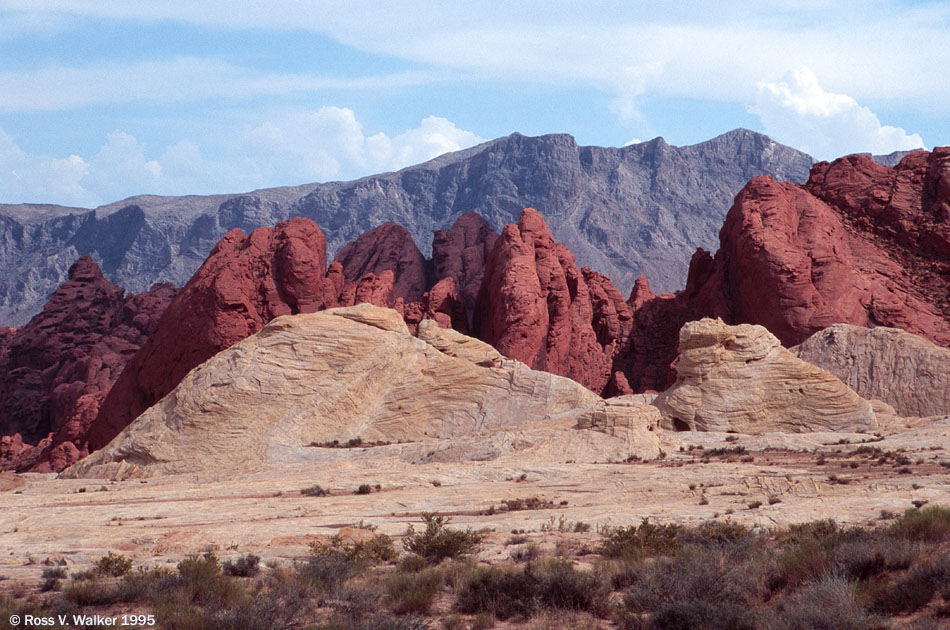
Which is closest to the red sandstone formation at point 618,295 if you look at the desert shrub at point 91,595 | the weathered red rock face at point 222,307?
the weathered red rock face at point 222,307

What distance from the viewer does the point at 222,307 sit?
Answer: 57.7 m

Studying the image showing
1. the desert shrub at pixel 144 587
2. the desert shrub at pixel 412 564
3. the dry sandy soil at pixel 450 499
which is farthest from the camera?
the dry sandy soil at pixel 450 499

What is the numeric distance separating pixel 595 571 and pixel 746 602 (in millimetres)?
2071

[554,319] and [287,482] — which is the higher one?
[554,319]

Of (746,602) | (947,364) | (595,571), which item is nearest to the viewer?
(746,602)

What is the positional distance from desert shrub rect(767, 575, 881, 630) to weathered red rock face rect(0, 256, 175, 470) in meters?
61.4

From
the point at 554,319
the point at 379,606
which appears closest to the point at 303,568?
the point at 379,606

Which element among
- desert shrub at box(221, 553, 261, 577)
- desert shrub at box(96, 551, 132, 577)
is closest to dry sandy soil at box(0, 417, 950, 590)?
desert shrub at box(96, 551, 132, 577)

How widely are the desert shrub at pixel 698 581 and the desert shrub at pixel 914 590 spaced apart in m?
1.57

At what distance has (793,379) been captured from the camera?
3834cm

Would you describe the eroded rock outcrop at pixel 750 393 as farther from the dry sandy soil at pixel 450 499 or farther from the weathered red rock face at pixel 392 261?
the weathered red rock face at pixel 392 261

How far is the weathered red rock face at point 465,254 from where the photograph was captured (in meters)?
79.9

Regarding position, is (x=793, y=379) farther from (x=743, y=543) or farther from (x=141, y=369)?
(x=141, y=369)

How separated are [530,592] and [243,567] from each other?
4.55 m
